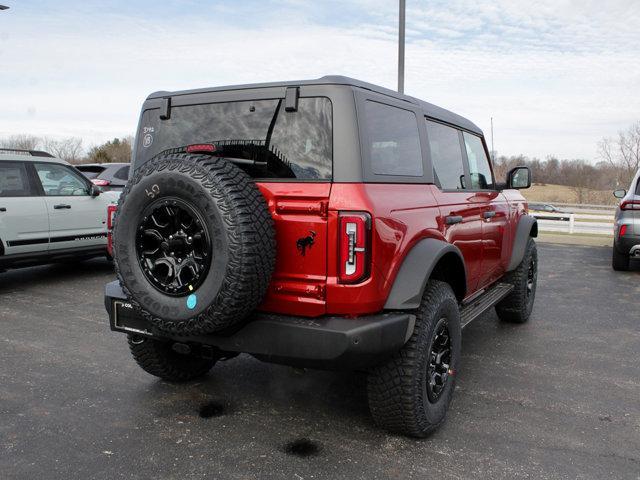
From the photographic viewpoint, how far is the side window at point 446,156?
3783 millimetres

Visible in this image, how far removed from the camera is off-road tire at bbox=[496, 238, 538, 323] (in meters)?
5.43

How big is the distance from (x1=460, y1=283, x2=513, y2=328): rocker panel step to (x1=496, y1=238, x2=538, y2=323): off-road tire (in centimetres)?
15

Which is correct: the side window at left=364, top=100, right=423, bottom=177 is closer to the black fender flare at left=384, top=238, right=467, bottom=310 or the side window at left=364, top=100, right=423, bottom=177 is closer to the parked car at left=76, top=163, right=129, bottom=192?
the black fender flare at left=384, top=238, right=467, bottom=310

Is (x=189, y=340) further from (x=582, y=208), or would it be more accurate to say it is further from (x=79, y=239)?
(x=582, y=208)

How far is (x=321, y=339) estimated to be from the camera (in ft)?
8.79

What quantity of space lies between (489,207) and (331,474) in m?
2.62

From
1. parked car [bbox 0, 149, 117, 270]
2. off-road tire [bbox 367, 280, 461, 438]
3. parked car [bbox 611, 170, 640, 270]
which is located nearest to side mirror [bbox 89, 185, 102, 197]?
parked car [bbox 0, 149, 117, 270]

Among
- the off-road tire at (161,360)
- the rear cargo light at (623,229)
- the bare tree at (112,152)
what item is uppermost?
the bare tree at (112,152)

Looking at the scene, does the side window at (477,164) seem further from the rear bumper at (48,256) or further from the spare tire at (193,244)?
the rear bumper at (48,256)

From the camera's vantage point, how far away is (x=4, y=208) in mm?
6574

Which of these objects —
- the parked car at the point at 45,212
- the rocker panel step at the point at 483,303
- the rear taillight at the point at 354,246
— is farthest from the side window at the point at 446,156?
the parked car at the point at 45,212

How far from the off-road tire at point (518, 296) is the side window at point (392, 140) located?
2474 mm

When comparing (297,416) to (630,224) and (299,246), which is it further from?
(630,224)

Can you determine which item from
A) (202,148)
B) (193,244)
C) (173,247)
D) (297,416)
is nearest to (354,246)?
(193,244)
